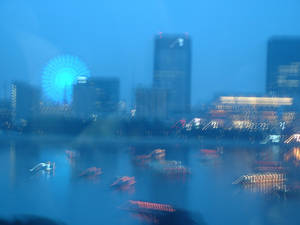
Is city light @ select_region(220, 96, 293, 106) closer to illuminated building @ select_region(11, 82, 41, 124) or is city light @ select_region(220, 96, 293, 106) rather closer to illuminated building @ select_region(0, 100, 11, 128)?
illuminated building @ select_region(11, 82, 41, 124)

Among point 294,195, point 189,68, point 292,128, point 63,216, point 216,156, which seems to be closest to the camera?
point 63,216

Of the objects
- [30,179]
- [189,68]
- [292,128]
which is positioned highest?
[189,68]

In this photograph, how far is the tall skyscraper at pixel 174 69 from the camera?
9.56m

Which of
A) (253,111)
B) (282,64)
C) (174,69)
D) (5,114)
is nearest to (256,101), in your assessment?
(253,111)

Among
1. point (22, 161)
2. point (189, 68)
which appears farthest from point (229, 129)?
point (22, 161)

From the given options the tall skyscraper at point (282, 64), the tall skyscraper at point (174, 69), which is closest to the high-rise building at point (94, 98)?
the tall skyscraper at point (174, 69)

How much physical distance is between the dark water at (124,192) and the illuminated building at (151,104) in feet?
8.83

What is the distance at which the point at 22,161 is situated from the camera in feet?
15.8

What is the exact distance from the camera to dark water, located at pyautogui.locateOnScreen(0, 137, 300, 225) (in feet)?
8.38

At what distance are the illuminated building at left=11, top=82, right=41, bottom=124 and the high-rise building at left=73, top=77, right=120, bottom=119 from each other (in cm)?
98

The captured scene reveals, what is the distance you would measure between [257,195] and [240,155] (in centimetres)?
260

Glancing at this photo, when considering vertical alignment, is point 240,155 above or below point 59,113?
below

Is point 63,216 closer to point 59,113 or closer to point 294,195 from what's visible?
point 294,195

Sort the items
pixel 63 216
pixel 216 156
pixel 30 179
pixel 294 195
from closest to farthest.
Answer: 1. pixel 63 216
2. pixel 294 195
3. pixel 30 179
4. pixel 216 156
